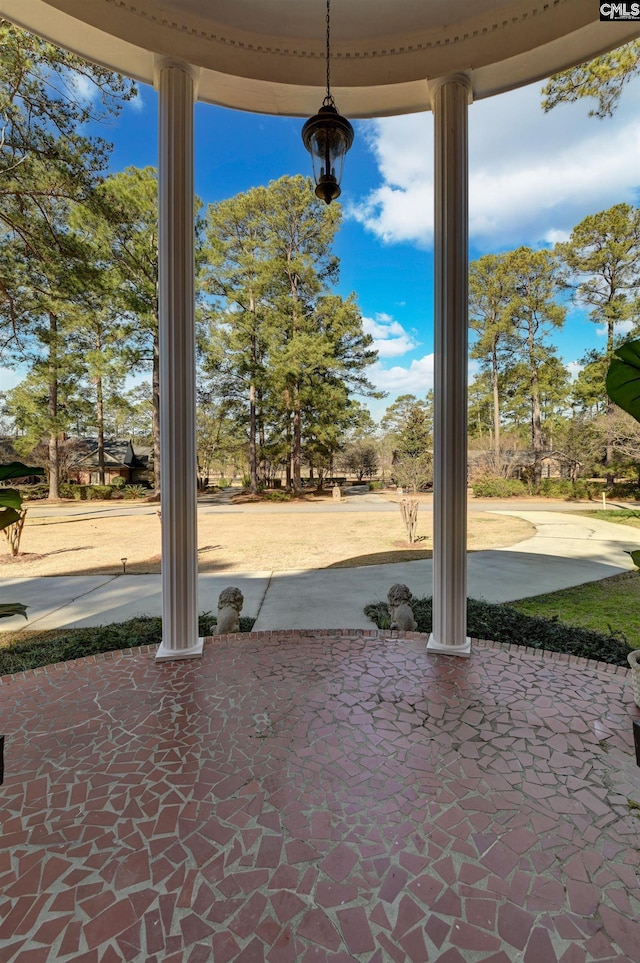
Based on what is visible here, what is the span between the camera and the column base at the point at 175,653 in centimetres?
237

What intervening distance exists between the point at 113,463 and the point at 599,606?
6008 millimetres

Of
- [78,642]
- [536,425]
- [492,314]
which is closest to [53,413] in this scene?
[78,642]

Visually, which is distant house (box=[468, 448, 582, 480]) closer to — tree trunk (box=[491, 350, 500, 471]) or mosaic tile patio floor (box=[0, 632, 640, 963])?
tree trunk (box=[491, 350, 500, 471])

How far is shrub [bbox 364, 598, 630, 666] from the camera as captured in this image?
8.63ft

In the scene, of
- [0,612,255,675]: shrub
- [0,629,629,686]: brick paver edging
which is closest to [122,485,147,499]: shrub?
[0,612,255,675]: shrub

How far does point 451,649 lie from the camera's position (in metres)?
2.42

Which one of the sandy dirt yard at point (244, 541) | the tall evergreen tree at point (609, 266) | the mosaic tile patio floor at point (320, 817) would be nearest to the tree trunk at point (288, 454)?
the sandy dirt yard at point (244, 541)

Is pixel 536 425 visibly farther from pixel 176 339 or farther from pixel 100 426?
pixel 100 426

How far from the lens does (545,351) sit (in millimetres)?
6613

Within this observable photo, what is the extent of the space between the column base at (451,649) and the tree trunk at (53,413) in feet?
12.6

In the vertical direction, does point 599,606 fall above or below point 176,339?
below

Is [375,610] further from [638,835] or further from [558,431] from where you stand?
[558,431]

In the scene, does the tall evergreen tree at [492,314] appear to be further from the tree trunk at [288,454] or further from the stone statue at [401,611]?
the stone statue at [401,611]

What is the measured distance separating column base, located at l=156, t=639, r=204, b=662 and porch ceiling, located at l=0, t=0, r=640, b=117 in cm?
327
